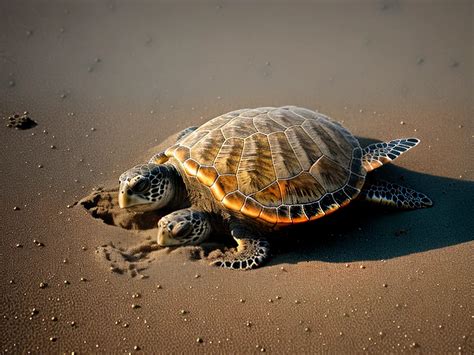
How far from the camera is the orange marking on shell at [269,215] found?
325 centimetres

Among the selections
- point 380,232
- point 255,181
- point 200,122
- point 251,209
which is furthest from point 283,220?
point 200,122

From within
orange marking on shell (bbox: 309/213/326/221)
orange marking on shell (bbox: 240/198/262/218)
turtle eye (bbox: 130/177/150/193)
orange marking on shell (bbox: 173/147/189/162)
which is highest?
orange marking on shell (bbox: 173/147/189/162)

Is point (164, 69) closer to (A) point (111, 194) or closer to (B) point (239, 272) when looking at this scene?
(A) point (111, 194)

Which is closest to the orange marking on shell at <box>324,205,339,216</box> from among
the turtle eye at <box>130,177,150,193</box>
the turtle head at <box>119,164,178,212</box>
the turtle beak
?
the turtle beak

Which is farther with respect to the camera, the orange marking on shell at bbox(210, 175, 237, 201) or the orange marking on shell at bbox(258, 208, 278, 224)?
the orange marking on shell at bbox(210, 175, 237, 201)

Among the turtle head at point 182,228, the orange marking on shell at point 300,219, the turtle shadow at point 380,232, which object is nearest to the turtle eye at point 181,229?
the turtle head at point 182,228

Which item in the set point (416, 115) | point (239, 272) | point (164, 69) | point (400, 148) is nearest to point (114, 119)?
point (164, 69)

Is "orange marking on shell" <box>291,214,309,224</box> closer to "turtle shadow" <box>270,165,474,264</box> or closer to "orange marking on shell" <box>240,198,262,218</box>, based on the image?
"turtle shadow" <box>270,165,474,264</box>

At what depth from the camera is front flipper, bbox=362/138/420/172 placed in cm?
367

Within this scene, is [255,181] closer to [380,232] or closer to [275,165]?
[275,165]

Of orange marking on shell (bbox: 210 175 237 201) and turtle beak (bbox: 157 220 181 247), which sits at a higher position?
orange marking on shell (bbox: 210 175 237 201)

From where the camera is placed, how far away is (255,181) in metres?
3.36

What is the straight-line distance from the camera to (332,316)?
106 inches

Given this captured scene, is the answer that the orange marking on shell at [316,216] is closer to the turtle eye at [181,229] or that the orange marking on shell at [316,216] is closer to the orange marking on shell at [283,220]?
the orange marking on shell at [283,220]
